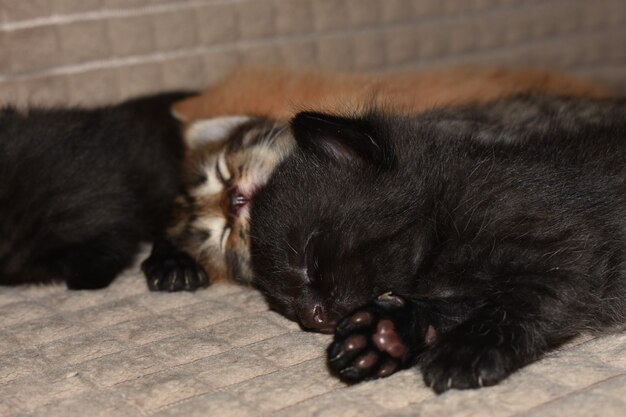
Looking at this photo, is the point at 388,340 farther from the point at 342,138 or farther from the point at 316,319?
the point at 342,138

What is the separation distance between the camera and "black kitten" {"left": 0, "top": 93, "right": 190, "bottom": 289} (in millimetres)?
2061

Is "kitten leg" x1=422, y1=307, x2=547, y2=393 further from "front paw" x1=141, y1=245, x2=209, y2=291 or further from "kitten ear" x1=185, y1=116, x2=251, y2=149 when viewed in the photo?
"kitten ear" x1=185, y1=116, x2=251, y2=149

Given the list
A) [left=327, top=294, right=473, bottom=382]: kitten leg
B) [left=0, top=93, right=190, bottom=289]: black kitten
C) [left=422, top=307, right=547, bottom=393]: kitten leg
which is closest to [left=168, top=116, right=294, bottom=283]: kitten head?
[left=0, top=93, right=190, bottom=289]: black kitten

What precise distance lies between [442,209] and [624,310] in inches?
15.3

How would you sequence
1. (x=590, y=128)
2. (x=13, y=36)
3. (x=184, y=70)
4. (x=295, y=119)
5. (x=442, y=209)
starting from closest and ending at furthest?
(x=442, y=209) → (x=295, y=119) → (x=590, y=128) → (x=13, y=36) → (x=184, y=70)

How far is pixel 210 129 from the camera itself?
2.47 metres

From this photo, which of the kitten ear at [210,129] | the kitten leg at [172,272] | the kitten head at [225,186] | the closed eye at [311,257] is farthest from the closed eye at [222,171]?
the closed eye at [311,257]

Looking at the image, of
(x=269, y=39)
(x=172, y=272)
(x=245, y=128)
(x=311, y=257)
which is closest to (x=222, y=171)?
(x=245, y=128)

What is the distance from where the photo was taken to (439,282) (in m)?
1.54

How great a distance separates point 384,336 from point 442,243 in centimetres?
25

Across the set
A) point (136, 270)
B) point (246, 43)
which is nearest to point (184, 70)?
point (246, 43)

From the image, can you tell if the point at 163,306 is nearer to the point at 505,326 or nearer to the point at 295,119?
the point at 295,119

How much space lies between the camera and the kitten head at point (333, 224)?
5.09 feet

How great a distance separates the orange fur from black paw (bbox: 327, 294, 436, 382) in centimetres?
109
